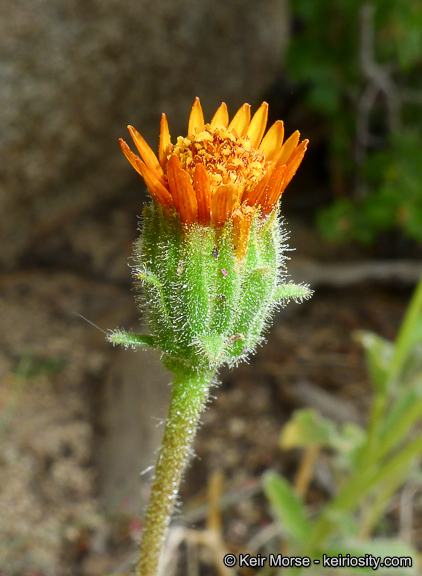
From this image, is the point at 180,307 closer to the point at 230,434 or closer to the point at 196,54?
the point at 230,434

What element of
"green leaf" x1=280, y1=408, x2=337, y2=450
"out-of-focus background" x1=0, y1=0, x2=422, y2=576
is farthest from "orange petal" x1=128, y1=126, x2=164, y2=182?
"out-of-focus background" x1=0, y1=0, x2=422, y2=576

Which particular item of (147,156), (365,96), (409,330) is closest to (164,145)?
(147,156)

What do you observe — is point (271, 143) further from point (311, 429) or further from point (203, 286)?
point (311, 429)

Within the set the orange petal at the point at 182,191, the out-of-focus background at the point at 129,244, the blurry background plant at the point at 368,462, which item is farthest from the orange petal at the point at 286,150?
the out-of-focus background at the point at 129,244

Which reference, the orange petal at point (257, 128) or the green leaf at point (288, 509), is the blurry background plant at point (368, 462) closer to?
the green leaf at point (288, 509)

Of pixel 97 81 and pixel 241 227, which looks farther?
pixel 97 81

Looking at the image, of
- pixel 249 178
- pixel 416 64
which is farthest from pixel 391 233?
pixel 249 178
